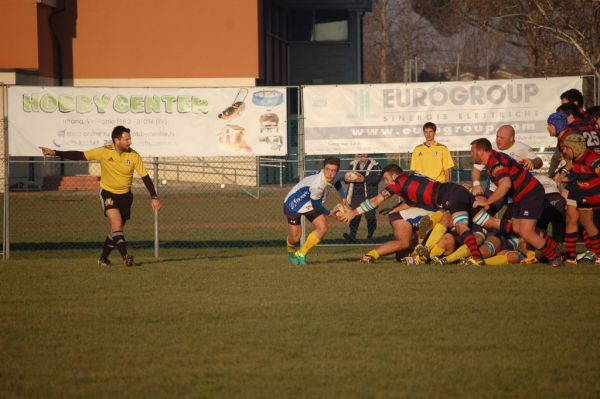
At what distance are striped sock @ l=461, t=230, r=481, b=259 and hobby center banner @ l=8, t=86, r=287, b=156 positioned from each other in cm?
429

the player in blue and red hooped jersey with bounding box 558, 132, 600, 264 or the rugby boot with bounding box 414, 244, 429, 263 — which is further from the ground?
the player in blue and red hooped jersey with bounding box 558, 132, 600, 264

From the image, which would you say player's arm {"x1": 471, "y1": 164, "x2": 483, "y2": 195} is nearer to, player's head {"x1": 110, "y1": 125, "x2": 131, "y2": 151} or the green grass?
the green grass

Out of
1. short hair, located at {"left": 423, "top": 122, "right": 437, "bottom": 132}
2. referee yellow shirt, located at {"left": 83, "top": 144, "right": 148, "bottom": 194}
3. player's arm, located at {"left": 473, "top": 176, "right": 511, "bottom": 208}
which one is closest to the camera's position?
player's arm, located at {"left": 473, "top": 176, "right": 511, "bottom": 208}

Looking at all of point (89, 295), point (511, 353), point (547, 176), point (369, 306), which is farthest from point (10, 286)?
point (547, 176)

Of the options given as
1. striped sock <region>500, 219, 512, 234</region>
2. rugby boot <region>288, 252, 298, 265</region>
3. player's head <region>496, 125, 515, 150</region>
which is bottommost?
rugby boot <region>288, 252, 298, 265</region>

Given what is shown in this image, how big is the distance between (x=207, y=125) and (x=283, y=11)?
1261 inches

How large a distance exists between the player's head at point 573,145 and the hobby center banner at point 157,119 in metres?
5.02

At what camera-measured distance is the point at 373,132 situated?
1741 centimetres

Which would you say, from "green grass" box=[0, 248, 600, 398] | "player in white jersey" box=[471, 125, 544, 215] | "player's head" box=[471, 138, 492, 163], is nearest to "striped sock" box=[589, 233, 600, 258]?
"green grass" box=[0, 248, 600, 398]

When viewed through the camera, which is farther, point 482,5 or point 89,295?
point 482,5

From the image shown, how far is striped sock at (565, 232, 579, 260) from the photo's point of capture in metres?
14.2

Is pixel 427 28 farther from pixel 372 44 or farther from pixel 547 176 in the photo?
pixel 547 176

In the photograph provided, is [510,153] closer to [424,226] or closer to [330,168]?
[424,226]

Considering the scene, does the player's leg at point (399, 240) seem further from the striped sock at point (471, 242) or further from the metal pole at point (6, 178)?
the metal pole at point (6, 178)
